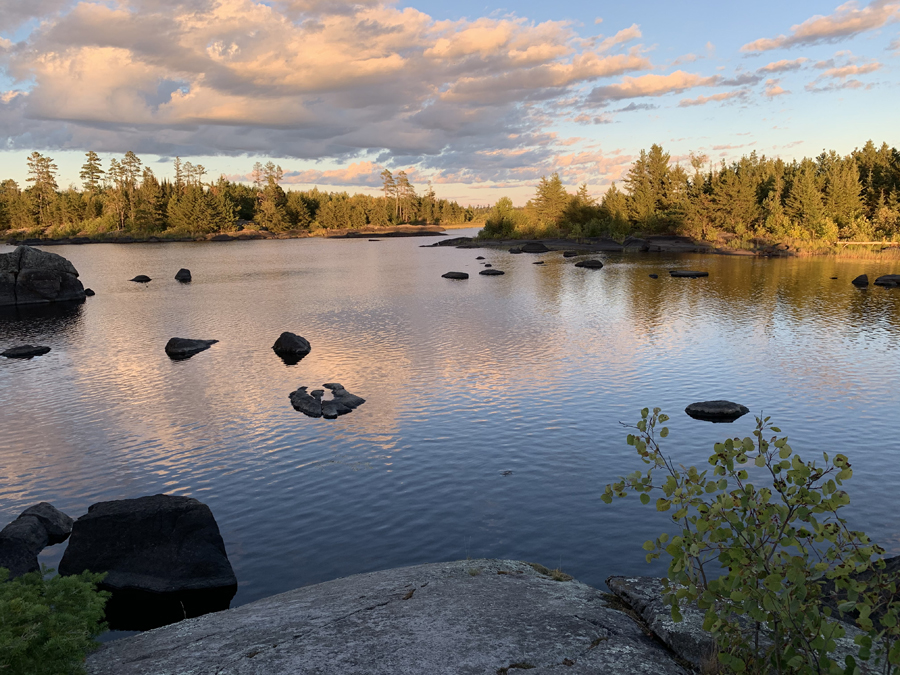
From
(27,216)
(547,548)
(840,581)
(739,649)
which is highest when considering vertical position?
(27,216)

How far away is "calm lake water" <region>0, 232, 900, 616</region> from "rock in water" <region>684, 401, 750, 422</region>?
790 mm

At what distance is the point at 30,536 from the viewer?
15945 mm

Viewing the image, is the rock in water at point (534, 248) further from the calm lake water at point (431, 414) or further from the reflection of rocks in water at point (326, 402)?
the reflection of rocks in water at point (326, 402)

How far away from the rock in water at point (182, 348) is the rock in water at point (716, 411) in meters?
30.3

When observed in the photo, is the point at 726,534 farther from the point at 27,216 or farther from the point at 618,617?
the point at 27,216

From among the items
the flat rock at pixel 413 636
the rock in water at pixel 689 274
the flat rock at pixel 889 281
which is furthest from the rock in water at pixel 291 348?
the flat rock at pixel 889 281

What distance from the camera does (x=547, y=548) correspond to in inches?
636

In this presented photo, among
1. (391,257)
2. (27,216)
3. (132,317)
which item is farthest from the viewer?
(27,216)

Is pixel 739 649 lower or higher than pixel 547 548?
higher

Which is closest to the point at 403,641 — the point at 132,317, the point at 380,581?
the point at 380,581

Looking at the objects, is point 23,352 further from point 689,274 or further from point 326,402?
point 689,274

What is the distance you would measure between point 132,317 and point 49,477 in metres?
38.9

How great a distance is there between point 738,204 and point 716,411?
363ft

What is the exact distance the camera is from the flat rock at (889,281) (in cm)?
6819
